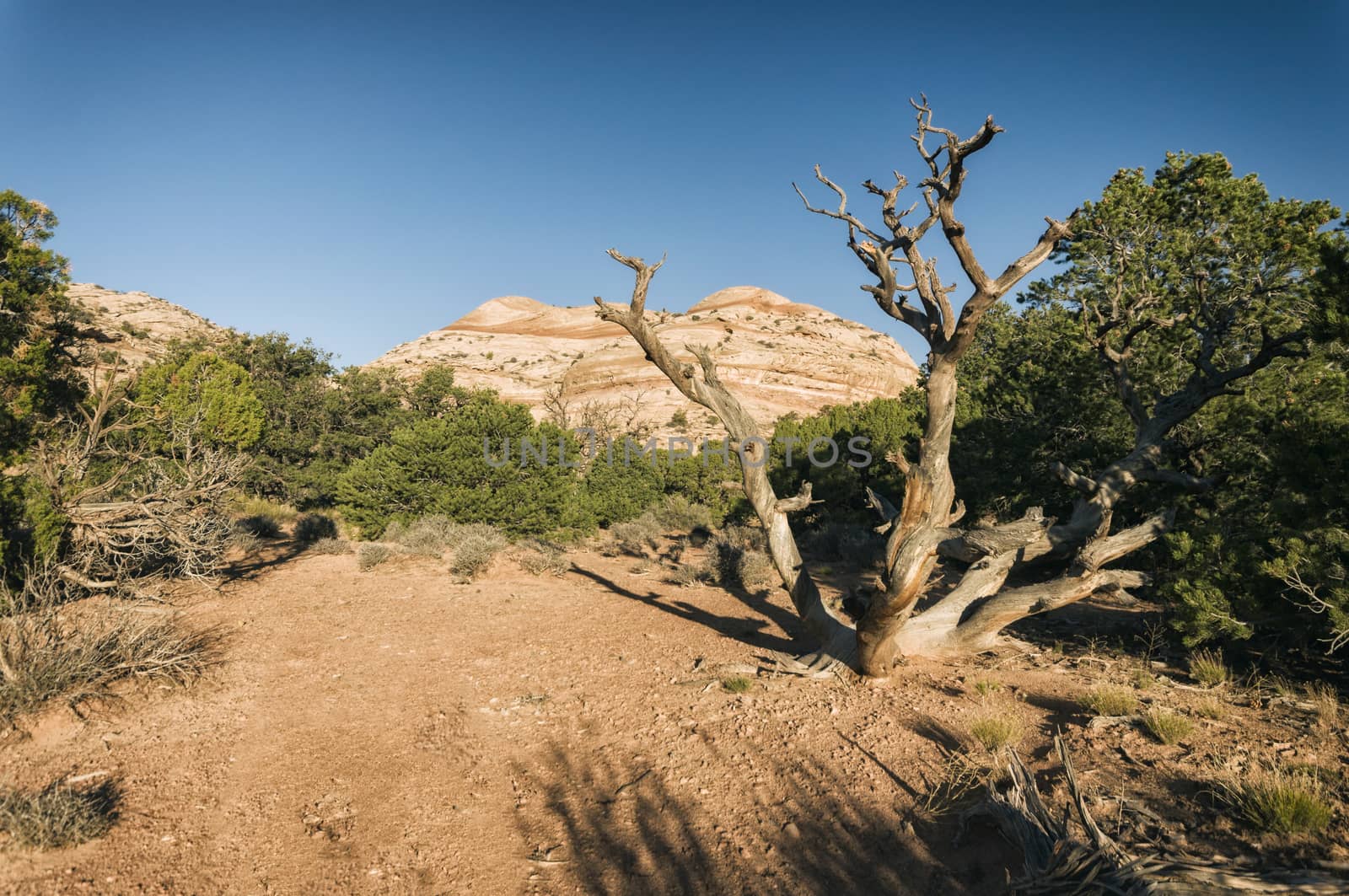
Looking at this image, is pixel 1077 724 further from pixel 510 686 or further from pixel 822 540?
pixel 822 540

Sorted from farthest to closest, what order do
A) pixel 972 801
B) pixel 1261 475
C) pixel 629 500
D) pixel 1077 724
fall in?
pixel 629 500, pixel 1261 475, pixel 1077 724, pixel 972 801

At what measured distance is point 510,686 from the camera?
6949 mm

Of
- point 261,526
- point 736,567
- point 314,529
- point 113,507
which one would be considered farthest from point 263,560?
point 736,567

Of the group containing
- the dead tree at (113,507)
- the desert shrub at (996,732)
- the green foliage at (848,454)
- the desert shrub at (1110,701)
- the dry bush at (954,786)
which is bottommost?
the dry bush at (954,786)

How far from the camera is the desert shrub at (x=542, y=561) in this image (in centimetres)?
1301

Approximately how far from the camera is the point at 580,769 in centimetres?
511

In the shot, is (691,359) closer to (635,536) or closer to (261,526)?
(635,536)

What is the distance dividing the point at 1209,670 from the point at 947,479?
9.60ft

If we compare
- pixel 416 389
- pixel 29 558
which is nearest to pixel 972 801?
pixel 29 558

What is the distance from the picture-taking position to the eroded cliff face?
4975 cm

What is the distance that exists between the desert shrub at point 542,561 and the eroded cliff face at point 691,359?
25.7 m

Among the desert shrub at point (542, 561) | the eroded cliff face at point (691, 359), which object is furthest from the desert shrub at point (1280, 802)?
the eroded cliff face at point (691, 359)

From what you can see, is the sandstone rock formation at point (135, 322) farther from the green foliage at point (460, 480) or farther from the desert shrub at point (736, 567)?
the desert shrub at point (736, 567)

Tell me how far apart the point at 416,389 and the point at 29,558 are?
71.4ft
